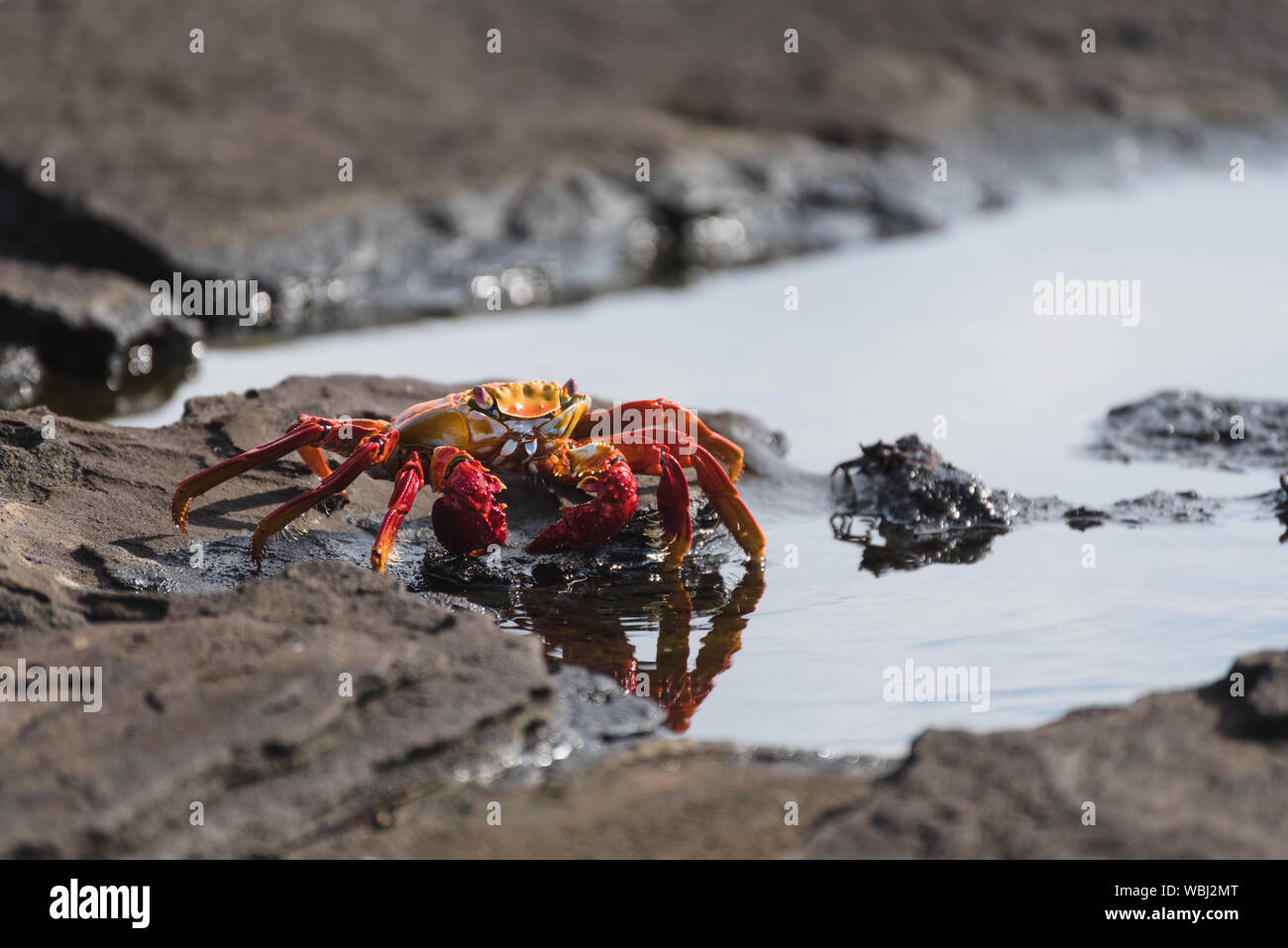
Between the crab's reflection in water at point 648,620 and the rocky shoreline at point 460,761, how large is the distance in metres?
0.51

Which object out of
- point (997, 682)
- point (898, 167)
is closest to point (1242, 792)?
point (997, 682)

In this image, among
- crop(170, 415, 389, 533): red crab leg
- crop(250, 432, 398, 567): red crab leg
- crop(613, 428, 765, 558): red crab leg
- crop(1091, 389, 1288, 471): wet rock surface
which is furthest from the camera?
crop(1091, 389, 1288, 471): wet rock surface

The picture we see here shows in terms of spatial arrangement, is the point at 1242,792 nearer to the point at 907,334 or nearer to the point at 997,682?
the point at 997,682

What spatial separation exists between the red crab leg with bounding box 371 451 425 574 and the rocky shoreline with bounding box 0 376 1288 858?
518 mm

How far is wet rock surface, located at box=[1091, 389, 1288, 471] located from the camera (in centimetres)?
872

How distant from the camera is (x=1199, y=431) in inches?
354

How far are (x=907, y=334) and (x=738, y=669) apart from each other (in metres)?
6.65

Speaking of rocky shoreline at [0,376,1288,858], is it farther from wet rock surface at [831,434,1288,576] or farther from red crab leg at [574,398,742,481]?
wet rock surface at [831,434,1288,576]

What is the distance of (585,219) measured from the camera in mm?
14977

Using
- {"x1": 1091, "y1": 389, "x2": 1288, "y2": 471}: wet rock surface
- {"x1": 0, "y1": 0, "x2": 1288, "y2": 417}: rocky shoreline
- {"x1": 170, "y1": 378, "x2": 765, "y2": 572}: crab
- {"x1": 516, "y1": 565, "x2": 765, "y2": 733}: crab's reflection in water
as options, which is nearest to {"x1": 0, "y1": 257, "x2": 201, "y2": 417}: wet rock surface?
{"x1": 0, "y1": 0, "x2": 1288, "y2": 417}: rocky shoreline

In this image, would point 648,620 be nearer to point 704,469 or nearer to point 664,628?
point 664,628

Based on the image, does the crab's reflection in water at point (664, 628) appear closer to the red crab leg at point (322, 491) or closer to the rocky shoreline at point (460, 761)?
the rocky shoreline at point (460, 761)
